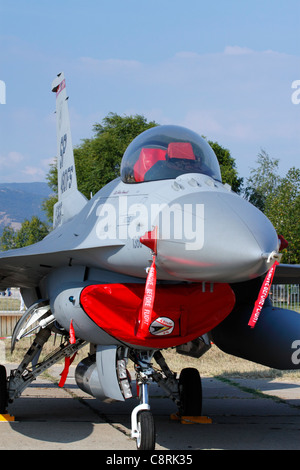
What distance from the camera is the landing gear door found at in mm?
5492

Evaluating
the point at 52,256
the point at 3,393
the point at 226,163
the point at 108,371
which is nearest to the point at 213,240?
the point at 108,371

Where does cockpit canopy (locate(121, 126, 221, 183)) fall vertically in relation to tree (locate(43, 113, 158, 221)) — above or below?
below

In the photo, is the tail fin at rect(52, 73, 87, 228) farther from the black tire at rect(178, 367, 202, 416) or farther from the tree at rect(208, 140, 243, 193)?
the tree at rect(208, 140, 243, 193)

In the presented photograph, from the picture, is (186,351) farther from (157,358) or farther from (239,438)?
(239,438)

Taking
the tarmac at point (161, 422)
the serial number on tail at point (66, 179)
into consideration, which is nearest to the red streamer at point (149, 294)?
the tarmac at point (161, 422)

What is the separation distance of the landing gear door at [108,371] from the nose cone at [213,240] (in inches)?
53.3

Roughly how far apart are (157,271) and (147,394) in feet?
4.24

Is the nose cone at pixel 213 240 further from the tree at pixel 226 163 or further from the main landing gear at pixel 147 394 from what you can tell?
the tree at pixel 226 163

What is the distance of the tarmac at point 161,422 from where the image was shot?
6.05 meters

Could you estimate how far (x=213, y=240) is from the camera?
14.2ft

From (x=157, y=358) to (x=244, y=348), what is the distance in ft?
3.34

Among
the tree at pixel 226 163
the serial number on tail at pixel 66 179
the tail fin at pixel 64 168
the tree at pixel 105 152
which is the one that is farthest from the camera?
the tree at pixel 226 163

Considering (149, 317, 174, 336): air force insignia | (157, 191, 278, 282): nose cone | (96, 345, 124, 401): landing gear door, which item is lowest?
(96, 345, 124, 401): landing gear door

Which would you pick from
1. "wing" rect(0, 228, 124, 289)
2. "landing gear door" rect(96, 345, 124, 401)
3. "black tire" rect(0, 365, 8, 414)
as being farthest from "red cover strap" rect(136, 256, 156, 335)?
"black tire" rect(0, 365, 8, 414)
